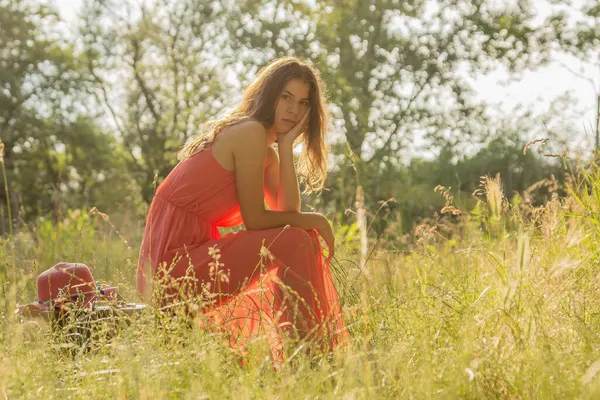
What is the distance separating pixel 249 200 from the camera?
3.41 meters

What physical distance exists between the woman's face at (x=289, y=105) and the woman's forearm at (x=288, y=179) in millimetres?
166

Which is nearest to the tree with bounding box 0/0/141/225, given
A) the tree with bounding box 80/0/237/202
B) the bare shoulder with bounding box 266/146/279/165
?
the tree with bounding box 80/0/237/202

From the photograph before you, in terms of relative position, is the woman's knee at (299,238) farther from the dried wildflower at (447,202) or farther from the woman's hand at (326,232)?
the dried wildflower at (447,202)

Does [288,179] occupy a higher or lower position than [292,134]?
lower

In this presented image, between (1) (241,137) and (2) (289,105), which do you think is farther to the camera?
(2) (289,105)

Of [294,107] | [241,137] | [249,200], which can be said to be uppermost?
[294,107]

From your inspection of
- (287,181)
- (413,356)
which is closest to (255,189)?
(287,181)

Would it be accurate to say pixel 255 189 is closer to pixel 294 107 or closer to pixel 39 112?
pixel 294 107

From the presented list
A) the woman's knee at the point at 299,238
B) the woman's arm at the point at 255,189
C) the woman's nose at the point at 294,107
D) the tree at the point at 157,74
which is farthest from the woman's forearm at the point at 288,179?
the tree at the point at 157,74

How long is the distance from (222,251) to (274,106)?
846mm

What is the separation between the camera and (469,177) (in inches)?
452

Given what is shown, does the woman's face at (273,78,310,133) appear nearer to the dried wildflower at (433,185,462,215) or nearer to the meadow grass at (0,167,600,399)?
the dried wildflower at (433,185,462,215)

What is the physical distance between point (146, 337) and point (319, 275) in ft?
3.14

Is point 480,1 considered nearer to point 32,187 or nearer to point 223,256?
point 223,256
